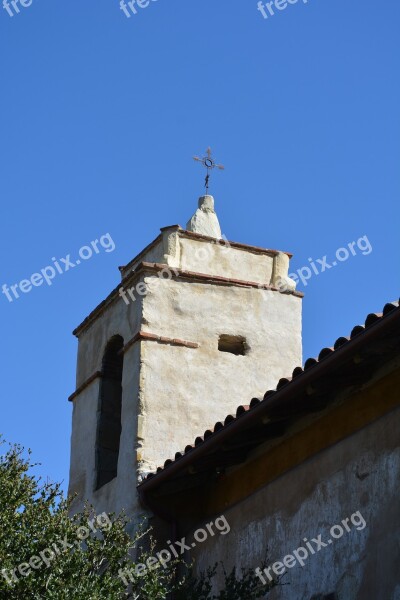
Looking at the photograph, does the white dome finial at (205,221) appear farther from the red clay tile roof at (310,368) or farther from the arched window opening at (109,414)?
the red clay tile roof at (310,368)

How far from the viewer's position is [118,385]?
16.1 metres

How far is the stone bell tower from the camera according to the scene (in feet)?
48.2

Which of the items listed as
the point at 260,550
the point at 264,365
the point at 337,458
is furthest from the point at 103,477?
the point at 337,458

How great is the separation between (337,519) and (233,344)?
15.5ft

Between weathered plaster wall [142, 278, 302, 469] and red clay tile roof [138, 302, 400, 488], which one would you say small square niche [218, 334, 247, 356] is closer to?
weathered plaster wall [142, 278, 302, 469]

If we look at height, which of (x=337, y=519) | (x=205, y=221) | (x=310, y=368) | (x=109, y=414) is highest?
(x=205, y=221)

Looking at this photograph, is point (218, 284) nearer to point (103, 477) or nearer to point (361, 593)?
point (103, 477)

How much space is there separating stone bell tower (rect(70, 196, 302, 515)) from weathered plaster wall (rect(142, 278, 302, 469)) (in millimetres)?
12

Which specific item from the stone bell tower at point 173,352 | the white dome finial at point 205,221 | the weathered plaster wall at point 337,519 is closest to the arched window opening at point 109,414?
the stone bell tower at point 173,352

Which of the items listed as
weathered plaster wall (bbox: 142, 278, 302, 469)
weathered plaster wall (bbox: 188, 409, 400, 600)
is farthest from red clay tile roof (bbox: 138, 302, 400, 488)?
weathered plaster wall (bbox: 142, 278, 302, 469)

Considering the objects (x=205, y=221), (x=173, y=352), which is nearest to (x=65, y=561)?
(x=173, y=352)

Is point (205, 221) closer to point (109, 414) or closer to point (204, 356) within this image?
point (204, 356)

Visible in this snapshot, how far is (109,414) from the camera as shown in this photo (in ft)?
52.1

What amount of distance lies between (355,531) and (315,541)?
0.63 meters
